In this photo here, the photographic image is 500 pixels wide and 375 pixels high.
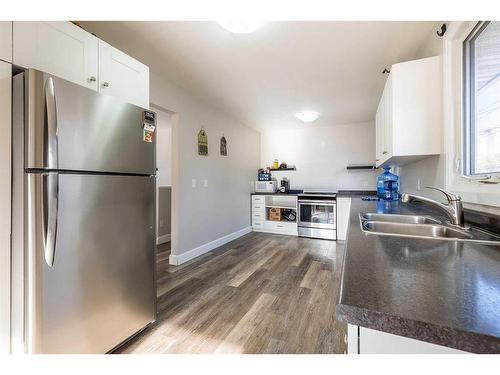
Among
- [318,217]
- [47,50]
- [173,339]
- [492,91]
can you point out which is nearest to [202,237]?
[173,339]

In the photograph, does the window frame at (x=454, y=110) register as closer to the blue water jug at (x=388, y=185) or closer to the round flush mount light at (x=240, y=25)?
the round flush mount light at (x=240, y=25)

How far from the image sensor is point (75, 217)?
1136 millimetres

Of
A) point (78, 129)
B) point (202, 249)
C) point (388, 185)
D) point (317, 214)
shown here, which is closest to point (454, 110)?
point (388, 185)

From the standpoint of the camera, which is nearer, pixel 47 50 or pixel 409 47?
pixel 47 50

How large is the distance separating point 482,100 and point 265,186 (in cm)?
379

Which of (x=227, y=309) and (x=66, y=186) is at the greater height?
(x=66, y=186)

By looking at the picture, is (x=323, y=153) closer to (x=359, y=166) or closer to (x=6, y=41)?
(x=359, y=166)

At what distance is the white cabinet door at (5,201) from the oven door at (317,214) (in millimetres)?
3993

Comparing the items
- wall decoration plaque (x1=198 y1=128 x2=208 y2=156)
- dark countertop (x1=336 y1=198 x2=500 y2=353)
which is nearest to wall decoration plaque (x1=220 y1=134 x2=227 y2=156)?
wall decoration plaque (x1=198 y1=128 x2=208 y2=156)

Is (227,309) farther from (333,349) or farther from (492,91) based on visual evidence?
(492,91)

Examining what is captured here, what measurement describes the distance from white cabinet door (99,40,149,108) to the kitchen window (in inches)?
85.6

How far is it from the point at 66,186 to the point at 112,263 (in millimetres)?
516

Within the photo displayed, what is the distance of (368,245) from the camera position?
2.67ft

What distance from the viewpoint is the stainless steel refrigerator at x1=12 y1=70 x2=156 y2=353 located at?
1010 millimetres
